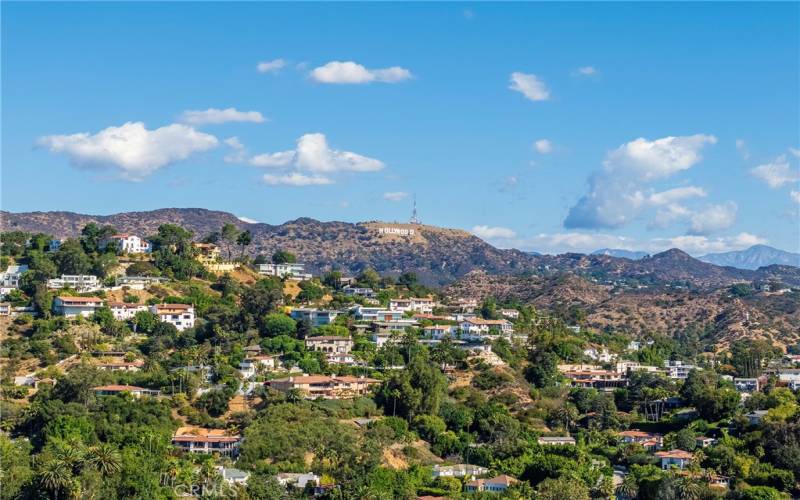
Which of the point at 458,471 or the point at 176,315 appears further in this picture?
the point at 176,315

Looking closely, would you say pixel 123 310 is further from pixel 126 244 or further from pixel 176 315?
pixel 126 244

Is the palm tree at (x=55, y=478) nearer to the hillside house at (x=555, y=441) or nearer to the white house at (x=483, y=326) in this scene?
the hillside house at (x=555, y=441)

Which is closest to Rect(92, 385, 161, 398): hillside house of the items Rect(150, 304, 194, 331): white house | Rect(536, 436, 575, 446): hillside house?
Rect(150, 304, 194, 331): white house

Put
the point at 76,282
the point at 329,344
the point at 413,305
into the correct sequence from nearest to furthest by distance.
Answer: the point at 329,344 < the point at 76,282 < the point at 413,305

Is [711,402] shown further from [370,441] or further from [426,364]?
[370,441]

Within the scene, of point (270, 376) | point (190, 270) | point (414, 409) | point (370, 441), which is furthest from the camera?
point (190, 270)

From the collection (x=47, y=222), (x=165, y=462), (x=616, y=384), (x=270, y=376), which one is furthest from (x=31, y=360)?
(x=47, y=222)

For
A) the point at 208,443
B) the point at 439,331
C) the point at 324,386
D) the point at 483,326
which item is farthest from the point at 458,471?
the point at 483,326
